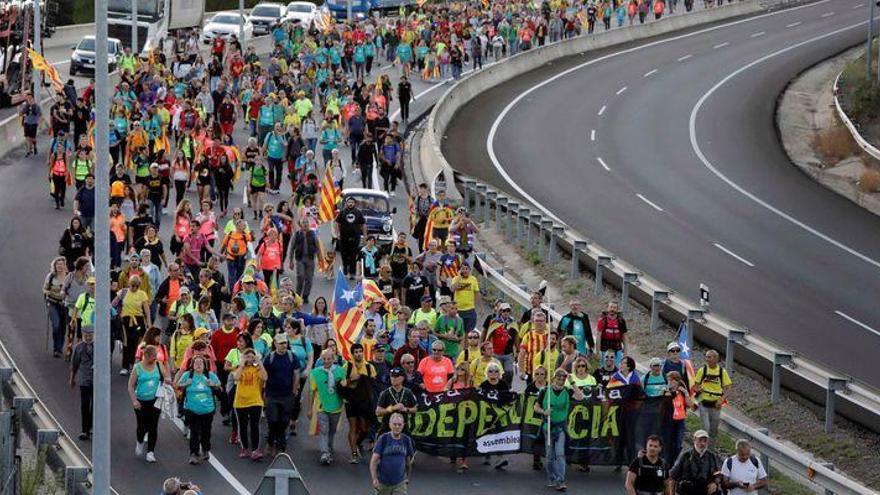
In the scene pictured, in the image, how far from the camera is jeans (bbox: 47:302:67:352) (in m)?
24.6

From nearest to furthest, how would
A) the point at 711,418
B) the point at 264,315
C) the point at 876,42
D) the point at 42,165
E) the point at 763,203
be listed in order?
the point at 711,418 → the point at 264,315 → the point at 42,165 → the point at 763,203 → the point at 876,42

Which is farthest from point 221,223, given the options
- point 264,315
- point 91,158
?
point 264,315

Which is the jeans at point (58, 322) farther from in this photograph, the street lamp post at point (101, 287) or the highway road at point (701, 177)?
the highway road at point (701, 177)

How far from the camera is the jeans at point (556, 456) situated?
68.1ft

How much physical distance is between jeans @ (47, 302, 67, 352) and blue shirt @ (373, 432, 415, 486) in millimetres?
7573

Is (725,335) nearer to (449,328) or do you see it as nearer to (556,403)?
(449,328)

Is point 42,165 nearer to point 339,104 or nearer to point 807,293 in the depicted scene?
point 339,104

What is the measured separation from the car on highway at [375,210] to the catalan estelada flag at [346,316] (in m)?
8.66

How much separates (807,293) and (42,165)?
15.9 meters

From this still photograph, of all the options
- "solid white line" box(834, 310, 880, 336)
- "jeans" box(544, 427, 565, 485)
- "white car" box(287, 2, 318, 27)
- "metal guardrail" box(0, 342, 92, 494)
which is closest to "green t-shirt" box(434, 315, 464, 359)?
"jeans" box(544, 427, 565, 485)

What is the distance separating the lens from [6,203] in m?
35.5

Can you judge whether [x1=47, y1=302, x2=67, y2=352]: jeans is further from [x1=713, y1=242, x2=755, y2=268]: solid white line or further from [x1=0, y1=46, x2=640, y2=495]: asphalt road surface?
[x1=713, y1=242, x2=755, y2=268]: solid white line

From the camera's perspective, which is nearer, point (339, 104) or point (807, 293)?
point (807, 293)

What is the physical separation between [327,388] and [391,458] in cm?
296
